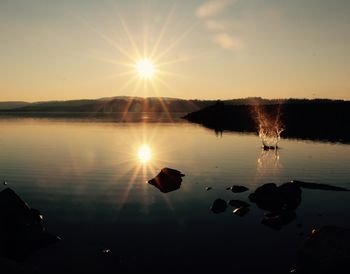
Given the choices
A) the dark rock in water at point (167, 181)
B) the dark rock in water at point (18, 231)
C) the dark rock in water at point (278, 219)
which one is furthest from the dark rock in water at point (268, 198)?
the dark rock in water at point (18, 231)

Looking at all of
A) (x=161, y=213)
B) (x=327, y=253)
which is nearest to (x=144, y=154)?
(x=161, y=213)

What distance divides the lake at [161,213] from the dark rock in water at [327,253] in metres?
2.15

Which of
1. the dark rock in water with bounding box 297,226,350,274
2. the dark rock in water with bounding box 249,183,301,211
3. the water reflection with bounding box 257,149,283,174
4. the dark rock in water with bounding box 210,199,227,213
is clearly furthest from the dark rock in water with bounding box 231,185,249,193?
the dark rock in water with bounding box 297,226,350,274

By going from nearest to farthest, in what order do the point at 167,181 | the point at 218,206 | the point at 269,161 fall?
1. the point at 218,206
2. the point at 167,181
3. the point at 269,161

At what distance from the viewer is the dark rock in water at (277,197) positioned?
3194 cm

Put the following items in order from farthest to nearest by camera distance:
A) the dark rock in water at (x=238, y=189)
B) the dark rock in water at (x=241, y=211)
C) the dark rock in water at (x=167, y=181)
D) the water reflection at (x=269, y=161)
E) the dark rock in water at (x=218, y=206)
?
the water reflection at (x=269, y=161), the dark rock in water at (x=167, y=181), the dark rock in water at (x=238, y=189), the dark rock in water at (x=218, y=206), the dark rock in water at (x=241, y=211)

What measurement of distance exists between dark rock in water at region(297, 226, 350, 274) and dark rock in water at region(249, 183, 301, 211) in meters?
12.6

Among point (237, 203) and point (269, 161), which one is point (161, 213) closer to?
point (237, 203)

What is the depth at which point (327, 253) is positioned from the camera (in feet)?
58.1

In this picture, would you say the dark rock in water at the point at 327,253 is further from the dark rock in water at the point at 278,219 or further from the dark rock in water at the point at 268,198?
the dark rock in water at the point at 268,198

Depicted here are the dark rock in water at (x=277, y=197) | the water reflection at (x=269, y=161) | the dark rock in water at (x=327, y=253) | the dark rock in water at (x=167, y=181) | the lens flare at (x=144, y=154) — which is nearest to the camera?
the dark rock in water at (x=327, y=253)

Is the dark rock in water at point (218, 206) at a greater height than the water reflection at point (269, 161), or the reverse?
the water reflection at point (269, 161)

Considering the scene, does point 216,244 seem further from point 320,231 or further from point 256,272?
point 320,231

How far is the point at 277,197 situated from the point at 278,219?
4833 mm
